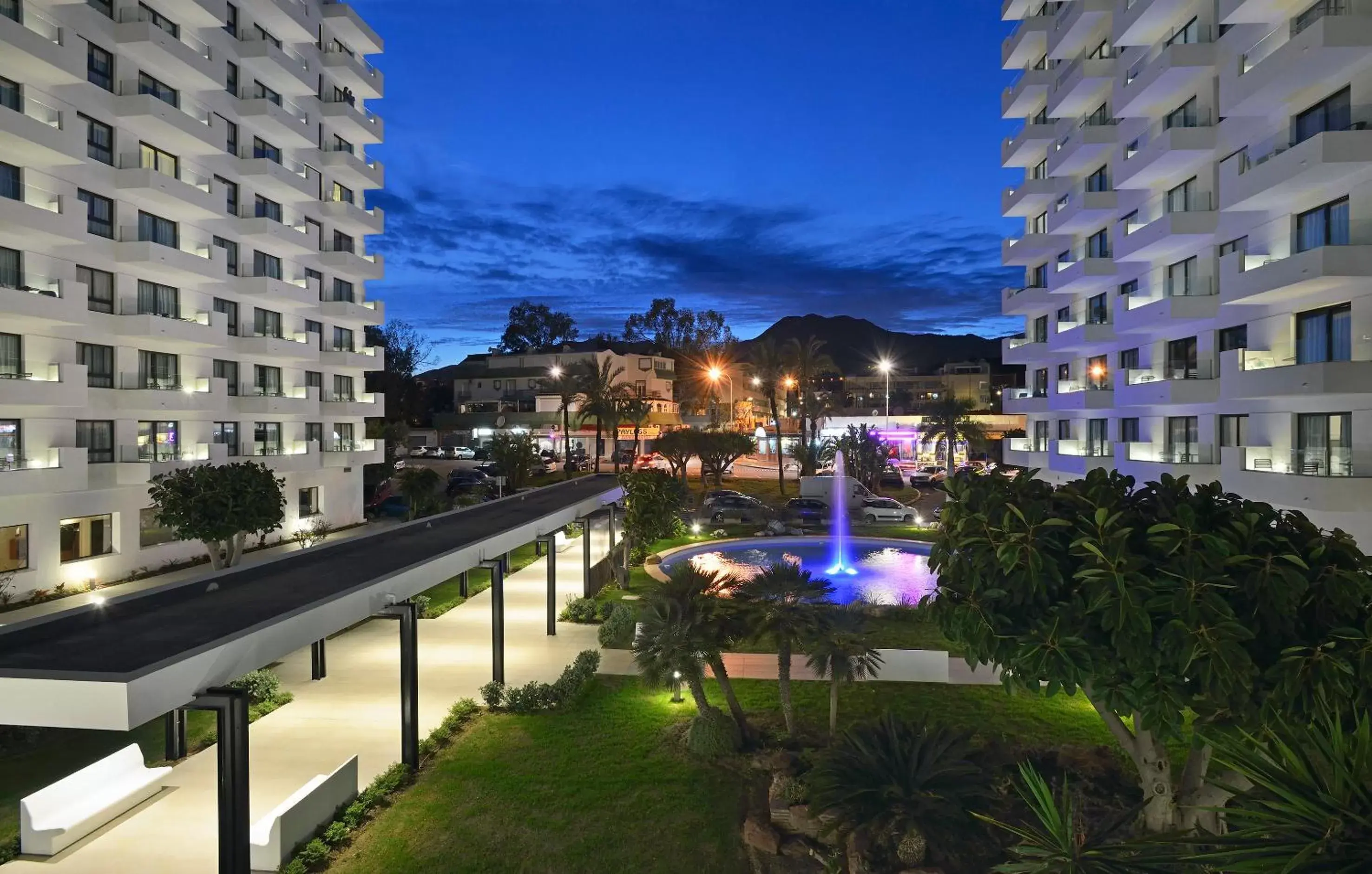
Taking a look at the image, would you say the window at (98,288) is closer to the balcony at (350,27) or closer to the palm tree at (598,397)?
the balcony at (350,27)

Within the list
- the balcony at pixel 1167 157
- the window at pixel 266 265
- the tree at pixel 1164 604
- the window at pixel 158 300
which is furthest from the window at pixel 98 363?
the balcony at pixel 1167 157

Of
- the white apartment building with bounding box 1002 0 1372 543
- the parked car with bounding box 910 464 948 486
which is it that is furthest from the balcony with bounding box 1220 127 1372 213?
the parked car with bounding box 910 464 948 486

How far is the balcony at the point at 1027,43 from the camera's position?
36375 mm

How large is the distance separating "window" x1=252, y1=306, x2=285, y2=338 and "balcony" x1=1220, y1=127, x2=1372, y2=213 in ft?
118

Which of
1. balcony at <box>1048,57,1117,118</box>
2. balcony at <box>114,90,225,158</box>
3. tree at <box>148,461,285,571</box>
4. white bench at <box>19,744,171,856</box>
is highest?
balcony at <box>1048,57,1117,118</box>

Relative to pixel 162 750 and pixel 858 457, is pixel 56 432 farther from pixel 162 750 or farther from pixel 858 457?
pixel 858 457

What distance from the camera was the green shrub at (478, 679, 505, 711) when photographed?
14938mm

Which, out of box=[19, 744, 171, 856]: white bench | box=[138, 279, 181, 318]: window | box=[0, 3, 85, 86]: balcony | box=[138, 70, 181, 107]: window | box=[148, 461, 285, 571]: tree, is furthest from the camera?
box=[138, 279, 181, 318]: window

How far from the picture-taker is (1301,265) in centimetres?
1847

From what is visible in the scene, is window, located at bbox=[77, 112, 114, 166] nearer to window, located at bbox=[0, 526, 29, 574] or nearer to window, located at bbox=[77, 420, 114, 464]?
window, located at bbox=[77, 420, 114, 464]

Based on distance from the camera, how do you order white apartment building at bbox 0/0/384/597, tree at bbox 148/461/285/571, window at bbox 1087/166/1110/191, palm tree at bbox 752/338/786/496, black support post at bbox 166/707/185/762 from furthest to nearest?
palm tree at bbox 752/338/786/496, window at bbox 1087/166/1110/191, white apartment building at bbox 0/0/384/597, tree at bbox 148/461/285/571, black support post at bbox 166/707/185/762

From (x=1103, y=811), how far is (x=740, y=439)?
4386 centimetres

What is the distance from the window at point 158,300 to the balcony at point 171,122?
201 inches

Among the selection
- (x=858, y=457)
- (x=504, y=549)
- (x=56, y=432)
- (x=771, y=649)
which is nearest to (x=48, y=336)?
(x=56, y=432)
